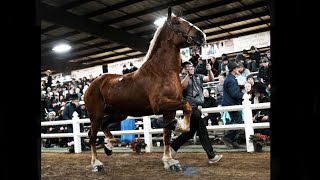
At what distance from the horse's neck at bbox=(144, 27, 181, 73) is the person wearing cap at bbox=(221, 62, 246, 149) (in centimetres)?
231

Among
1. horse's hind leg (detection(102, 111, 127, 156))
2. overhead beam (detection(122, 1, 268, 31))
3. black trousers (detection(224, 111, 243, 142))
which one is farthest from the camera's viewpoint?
overhead beam (detection(122, 1, 268, 31))

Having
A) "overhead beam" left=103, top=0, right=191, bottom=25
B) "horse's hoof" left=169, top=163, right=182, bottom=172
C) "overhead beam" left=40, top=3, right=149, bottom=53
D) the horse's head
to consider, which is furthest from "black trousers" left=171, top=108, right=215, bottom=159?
"overhead beam" left=40, top=3, right=149, bottom=53

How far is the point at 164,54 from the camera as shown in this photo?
4.99 meters

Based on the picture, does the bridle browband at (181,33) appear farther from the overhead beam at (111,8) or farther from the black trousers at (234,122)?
the overhead beam at (111,8)

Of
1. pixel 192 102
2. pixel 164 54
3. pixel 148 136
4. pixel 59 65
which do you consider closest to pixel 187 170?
pixel 192 102

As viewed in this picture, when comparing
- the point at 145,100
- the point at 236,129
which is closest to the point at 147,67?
the point at 145,100

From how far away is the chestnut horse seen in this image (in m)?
4.75

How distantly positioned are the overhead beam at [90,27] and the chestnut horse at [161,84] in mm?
8304

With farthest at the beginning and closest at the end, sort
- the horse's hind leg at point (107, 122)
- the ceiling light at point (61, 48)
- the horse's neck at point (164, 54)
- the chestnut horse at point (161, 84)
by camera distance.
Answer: the ceiling light at point (61, 48) < the horse's hind leg at point (107, 122) < the horse's neck at point (164, 54) < the chestnut horse at point (161, 84)

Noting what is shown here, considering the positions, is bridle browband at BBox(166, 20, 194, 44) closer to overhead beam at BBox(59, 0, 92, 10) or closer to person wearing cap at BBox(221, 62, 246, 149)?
person wearing cap at BBox(221, 62, 246, 149)

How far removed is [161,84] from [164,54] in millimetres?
487

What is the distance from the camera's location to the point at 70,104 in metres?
10.8

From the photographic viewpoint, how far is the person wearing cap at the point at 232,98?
698 centimetres

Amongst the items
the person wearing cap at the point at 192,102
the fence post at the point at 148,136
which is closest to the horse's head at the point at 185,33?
the person wearing cap at the point at 192,102
